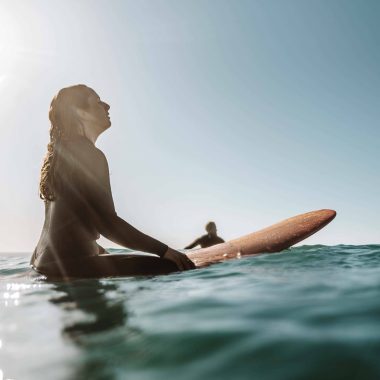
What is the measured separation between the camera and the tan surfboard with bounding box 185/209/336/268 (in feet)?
16.9

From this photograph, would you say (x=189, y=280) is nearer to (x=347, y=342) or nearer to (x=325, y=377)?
(x=347, y=342)

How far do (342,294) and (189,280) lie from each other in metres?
1.37

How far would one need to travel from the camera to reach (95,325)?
72.4 inches

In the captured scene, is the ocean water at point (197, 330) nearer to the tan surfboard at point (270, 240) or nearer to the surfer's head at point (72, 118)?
the surfer's head at point (72, 118)

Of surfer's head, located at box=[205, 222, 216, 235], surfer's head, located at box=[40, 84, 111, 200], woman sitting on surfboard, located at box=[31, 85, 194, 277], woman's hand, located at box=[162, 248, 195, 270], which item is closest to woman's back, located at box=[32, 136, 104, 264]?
woman sitting on surfboard, located at box=[31, 85, 194, 277]

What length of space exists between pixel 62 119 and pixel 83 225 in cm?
122

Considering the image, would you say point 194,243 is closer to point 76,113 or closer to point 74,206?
point 76,113

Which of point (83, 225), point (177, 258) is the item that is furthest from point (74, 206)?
point (177, 258)

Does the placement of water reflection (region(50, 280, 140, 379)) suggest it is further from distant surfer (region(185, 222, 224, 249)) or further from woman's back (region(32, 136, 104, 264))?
distant surfer (region(185, 222, 224, 249))

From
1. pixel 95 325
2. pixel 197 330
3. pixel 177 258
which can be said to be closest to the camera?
pixel 197 330

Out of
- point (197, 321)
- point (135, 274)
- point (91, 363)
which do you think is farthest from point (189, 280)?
point (91, 363)

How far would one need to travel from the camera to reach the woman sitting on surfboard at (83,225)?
3520 mm

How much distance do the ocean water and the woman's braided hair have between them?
4.38 feet

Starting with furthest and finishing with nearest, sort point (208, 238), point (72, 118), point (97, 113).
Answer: point (208, 238), point (97, 113), point (72, 118)
